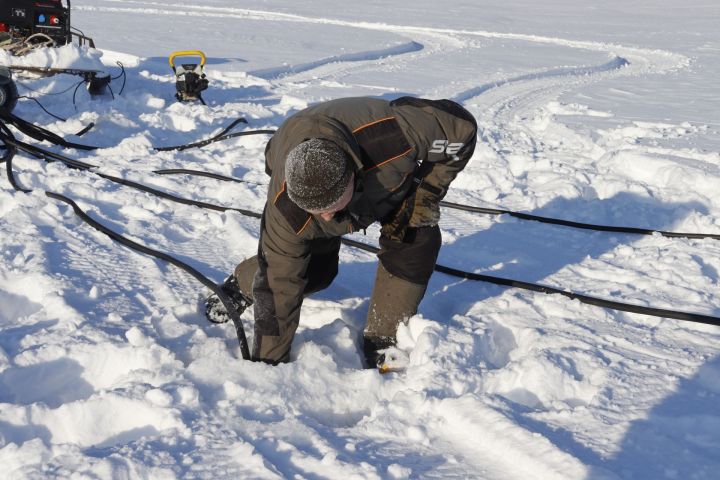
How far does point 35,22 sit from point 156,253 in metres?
6.67

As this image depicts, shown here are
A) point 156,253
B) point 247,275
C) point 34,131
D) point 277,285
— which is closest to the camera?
point 277,285

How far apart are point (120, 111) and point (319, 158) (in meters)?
6.15

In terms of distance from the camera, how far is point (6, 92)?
6.77 m

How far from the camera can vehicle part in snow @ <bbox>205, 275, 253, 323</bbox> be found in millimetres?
3629

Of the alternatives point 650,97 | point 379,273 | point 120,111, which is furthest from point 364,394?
point 650,97

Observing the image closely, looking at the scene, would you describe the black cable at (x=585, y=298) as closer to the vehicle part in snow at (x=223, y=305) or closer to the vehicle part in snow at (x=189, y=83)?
the vehicle part in snow at (x=223, y=305)

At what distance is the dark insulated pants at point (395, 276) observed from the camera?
3443mm

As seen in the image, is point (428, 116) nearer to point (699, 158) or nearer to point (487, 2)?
point (699, 158)

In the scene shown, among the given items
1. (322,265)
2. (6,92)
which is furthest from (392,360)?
(6,92)

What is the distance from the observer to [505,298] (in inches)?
159

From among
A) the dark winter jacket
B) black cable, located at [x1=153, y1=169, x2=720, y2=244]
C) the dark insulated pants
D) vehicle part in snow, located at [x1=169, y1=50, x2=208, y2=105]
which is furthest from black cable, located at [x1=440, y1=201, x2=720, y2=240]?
vehicle part in snow, located at [x1=169, y1=50, x2=208, y2=105]

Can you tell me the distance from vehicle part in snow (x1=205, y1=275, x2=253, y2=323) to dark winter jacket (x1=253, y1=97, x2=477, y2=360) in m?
0.53

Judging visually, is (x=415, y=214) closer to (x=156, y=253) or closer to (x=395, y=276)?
(x=395, y=276)

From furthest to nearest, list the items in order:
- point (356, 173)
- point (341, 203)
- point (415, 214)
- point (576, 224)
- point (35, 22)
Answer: point (35, 22)
point (576, 224)
point (415, 214)
point (356, 173)
point (341, 203)
